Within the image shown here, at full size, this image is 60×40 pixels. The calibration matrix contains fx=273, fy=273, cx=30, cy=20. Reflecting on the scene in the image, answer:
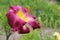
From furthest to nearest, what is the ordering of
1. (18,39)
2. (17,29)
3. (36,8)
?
(36,8), (18,39), (17,29)

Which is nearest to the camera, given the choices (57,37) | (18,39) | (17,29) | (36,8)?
(17,29)

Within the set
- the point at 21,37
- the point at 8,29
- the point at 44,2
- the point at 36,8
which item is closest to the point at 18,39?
the point at 21,37

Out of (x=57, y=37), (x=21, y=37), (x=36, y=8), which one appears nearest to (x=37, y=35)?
(x=21, y=37)

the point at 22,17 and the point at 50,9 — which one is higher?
the point at 22,17

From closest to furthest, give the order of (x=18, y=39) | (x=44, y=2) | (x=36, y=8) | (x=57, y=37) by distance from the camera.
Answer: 1. (x=57, y=37)
2. (x=18, y=39)
3. (x=36, y=8)
4. (x=44, y=2)

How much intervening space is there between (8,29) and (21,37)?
0.17m

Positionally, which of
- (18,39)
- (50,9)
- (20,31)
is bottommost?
(50,9)

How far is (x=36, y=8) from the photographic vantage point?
4.77 metres

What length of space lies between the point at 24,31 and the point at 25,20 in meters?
0.04

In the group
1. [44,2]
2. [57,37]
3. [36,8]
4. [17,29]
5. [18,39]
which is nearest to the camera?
[17,29]

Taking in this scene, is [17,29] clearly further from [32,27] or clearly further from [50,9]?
[50,9]

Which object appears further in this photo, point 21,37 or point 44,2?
point 44,2

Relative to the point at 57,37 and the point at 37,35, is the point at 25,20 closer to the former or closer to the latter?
the point at 57,37

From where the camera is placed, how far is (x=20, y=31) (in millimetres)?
978
